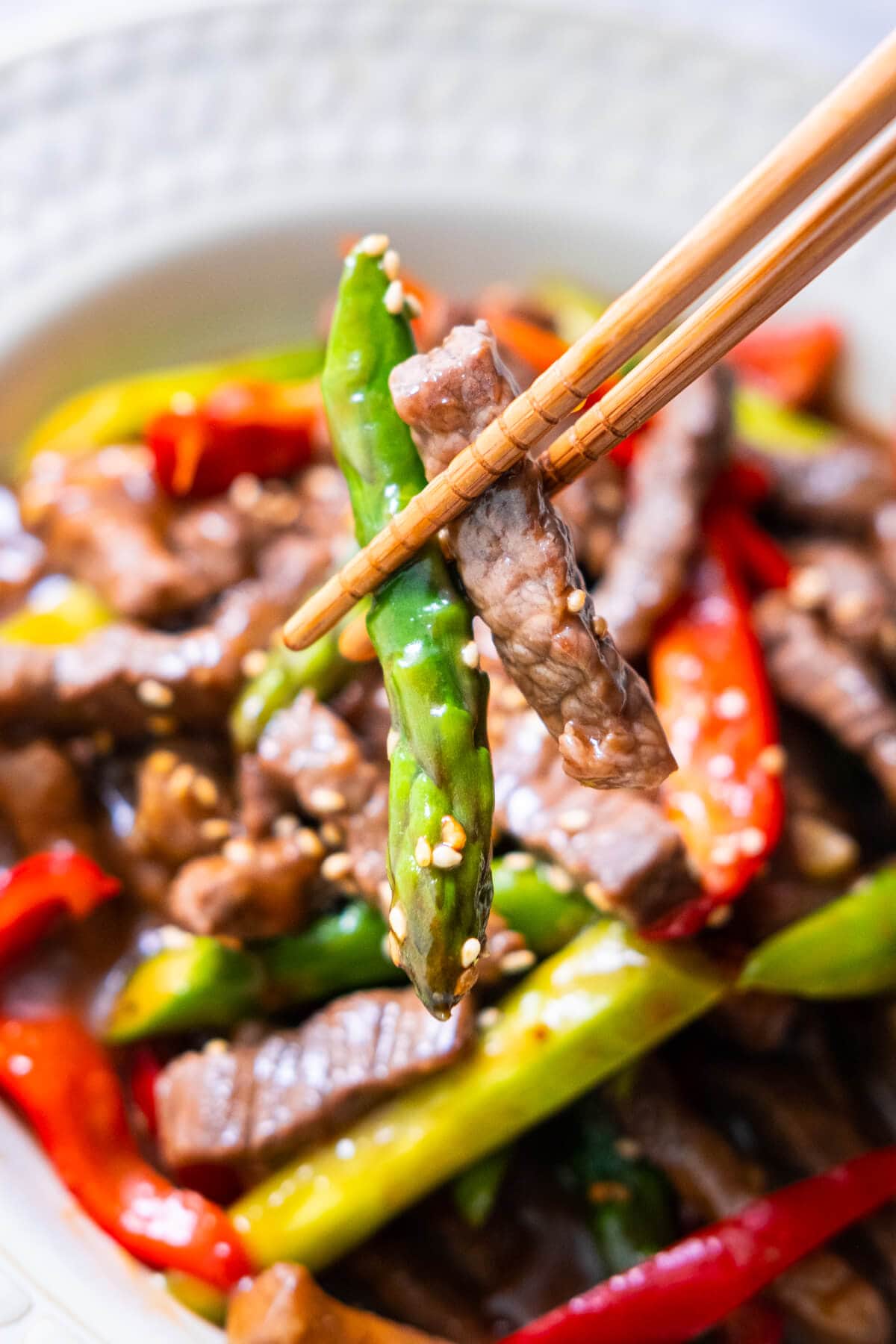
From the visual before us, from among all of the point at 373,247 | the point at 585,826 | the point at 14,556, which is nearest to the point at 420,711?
the point at 373,247

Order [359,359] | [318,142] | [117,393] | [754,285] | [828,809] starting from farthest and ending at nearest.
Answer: [318,142], [117,393], [828,809], [359,359], [754,285]

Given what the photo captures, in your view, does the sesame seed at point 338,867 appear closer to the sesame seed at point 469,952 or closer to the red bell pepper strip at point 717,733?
the red bell pepper strip at point 717,733

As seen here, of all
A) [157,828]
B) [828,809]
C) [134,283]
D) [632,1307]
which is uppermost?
Answer: [134,283]

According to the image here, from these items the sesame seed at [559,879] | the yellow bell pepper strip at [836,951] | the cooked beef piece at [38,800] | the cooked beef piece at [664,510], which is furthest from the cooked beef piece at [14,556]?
the yellow bell pepper strip at [836,951]

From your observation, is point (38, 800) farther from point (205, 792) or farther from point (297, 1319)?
point (297, 1319)

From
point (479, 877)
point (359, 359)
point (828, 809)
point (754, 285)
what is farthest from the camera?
point (828, 809)

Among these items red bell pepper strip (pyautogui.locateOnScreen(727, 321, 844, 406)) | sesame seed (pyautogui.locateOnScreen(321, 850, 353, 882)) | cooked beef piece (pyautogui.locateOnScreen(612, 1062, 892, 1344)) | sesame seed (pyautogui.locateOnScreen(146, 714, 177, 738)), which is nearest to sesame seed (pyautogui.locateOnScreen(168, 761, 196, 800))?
sesame seed (pyautogui.locateOnScreen(146, 714, 177, 738))

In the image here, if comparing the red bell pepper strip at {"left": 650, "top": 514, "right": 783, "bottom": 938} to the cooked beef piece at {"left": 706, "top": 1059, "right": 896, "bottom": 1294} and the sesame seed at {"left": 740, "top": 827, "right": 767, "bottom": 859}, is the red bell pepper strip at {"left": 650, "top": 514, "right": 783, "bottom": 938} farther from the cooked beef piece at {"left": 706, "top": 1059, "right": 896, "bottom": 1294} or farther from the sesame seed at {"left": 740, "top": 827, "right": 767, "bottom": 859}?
the cooked beef piece at {"left": 706, "top": 1059, "right": 896, "bottom": 1294}

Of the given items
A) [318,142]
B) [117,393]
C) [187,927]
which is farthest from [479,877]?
[318,142]

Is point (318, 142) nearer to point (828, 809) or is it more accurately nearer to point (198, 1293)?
point (828, 809)
